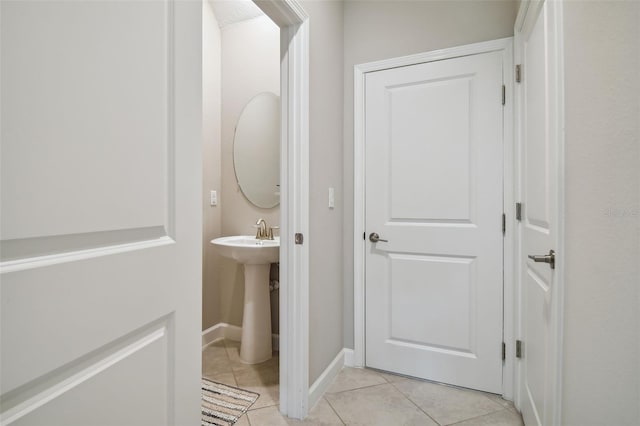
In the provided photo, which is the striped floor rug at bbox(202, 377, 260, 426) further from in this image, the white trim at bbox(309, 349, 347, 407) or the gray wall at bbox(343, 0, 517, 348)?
the gray wall at bbox(343, 0, 517, 348)

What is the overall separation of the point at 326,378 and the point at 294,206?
3.57 feet

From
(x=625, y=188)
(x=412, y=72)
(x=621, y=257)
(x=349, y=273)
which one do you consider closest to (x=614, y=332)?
(x=621, y=257)

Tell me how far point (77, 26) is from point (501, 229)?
6.57ft

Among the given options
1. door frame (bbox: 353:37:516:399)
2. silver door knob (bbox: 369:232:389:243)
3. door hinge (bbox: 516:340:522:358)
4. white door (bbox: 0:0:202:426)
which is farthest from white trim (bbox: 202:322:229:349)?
door hinge (bbox: 516:340:522:358)

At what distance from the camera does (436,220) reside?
200 centimetres

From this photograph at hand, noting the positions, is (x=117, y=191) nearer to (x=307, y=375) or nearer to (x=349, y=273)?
(x=307, y=375)

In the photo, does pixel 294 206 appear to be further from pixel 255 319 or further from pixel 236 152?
pixel 236 152

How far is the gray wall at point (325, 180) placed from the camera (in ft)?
5.83

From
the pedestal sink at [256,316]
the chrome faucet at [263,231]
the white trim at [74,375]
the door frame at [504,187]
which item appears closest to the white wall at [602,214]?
the door frame at [504,187]

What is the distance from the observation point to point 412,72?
2033 millimetres

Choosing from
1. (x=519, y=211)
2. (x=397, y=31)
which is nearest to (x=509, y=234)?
(x=519, y=211)

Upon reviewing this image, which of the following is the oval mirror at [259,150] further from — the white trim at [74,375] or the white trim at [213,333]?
the white trim at [74,375]

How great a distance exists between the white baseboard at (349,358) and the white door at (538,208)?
3.20ft

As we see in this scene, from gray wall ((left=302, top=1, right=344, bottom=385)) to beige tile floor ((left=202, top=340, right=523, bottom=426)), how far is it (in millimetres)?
193
